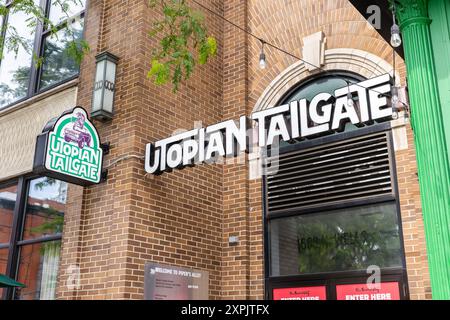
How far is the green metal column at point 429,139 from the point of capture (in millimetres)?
3625

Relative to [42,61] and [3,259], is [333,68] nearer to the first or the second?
[42,61]

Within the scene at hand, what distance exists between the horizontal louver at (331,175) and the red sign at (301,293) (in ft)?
3.80

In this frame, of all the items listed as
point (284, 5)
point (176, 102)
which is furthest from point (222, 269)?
point (284, 5)

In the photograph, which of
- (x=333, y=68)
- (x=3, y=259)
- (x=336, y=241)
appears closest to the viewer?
(x=336, y=241)

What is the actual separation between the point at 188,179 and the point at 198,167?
32cm

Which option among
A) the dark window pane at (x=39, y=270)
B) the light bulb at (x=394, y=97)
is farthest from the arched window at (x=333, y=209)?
the dark window pane at (x=39, y=270)

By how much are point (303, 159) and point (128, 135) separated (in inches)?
101

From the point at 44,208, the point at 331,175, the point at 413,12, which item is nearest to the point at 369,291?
the point at 331,175

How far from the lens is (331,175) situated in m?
7.27

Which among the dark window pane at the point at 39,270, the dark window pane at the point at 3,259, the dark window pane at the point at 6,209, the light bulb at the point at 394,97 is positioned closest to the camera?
the light bulb at the point at 394,97

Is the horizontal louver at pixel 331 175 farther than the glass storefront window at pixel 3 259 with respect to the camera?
No

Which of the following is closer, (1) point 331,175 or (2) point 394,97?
(2) point 394,97

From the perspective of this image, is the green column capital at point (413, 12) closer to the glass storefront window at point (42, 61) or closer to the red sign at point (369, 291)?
the red sign at point (369, 291)
